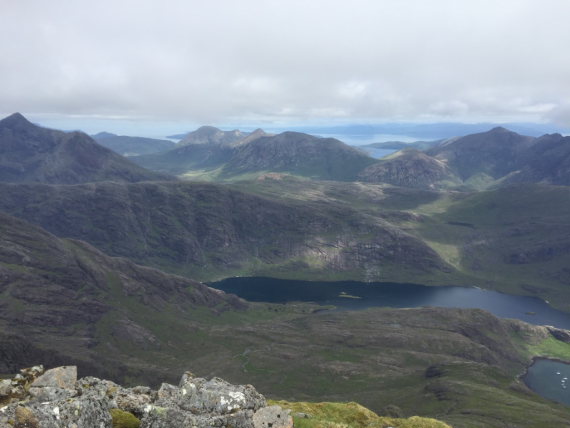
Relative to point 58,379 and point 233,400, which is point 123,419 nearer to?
point 233,400

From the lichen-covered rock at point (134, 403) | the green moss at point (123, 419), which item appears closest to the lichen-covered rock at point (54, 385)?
the lichen-covered rock at point (134, 403)

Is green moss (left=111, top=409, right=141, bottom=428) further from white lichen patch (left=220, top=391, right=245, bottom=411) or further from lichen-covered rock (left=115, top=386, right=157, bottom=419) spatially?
white lichen patch (left=220, top=391, right=245, bottom=411)

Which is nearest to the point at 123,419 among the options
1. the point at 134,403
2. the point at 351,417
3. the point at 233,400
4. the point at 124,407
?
the point at 124,407

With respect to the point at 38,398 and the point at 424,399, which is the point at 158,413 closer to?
the point at 38,398

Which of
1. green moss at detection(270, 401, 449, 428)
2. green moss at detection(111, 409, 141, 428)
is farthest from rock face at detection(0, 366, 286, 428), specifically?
green moss at detection(270, 401, 449, 428)

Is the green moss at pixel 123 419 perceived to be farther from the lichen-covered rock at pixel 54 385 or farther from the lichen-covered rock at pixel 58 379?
the lichen-covered rock at pixel 58 379

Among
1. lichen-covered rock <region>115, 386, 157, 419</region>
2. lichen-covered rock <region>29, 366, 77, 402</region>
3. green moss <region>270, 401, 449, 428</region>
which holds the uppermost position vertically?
lichen-covered rock <region>29, 366, 77, 402</region>

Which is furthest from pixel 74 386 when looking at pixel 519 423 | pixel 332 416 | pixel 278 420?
Answer: pixel 519 423
